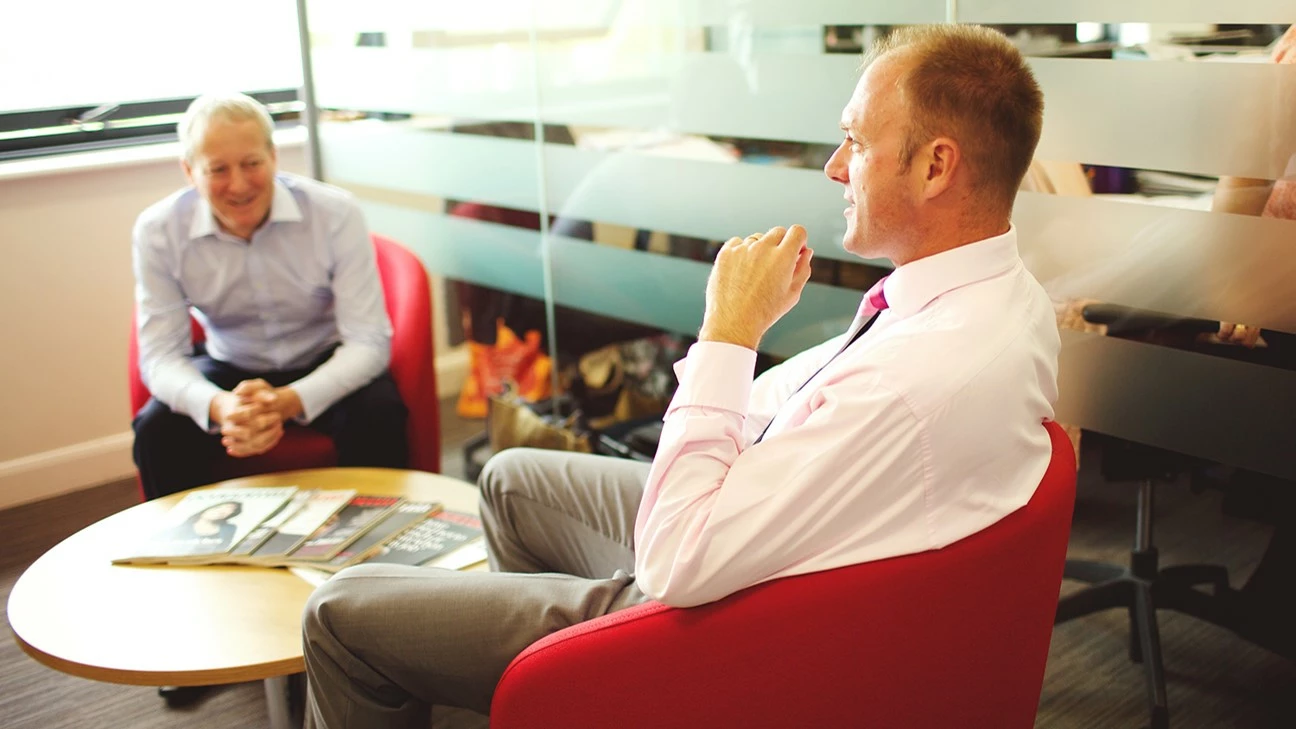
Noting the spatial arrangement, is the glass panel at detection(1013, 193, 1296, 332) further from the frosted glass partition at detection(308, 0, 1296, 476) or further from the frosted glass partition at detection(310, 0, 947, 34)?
the frosted glass partition at detection(310, 0, 947, 34)

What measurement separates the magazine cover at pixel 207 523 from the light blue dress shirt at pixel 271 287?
0.41 metres

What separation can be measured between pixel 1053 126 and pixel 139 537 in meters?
1.90

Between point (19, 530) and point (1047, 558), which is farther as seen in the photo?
point (19, 530)

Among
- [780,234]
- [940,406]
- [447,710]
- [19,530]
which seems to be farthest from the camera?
[19,530]

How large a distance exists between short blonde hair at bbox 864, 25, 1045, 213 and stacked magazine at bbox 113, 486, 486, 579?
3.68ft

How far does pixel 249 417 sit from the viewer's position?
2494mm

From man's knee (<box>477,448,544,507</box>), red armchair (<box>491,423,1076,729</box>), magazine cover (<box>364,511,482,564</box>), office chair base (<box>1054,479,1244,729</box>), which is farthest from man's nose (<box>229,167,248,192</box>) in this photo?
office chair base (<box>1054,479,1244,729</box>)

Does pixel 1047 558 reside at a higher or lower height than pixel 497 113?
lower

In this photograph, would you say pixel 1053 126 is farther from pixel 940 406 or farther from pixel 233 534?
pixel 233 534

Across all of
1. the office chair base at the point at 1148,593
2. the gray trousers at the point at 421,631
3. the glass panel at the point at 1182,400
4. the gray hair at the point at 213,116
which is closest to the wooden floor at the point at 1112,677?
the office chair base at the point at 1148,593

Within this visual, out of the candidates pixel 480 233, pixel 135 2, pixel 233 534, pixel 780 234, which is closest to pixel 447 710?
→ pixel 233 534

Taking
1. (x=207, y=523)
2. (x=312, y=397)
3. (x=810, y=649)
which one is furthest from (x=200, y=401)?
(x=810, y=649)

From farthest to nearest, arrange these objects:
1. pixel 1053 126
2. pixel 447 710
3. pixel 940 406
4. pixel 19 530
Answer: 1. pixel 19 530
2. pixel 447 710
3. pixel 1053 126
4. pixel 940 406

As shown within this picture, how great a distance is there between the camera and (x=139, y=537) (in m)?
2.18
